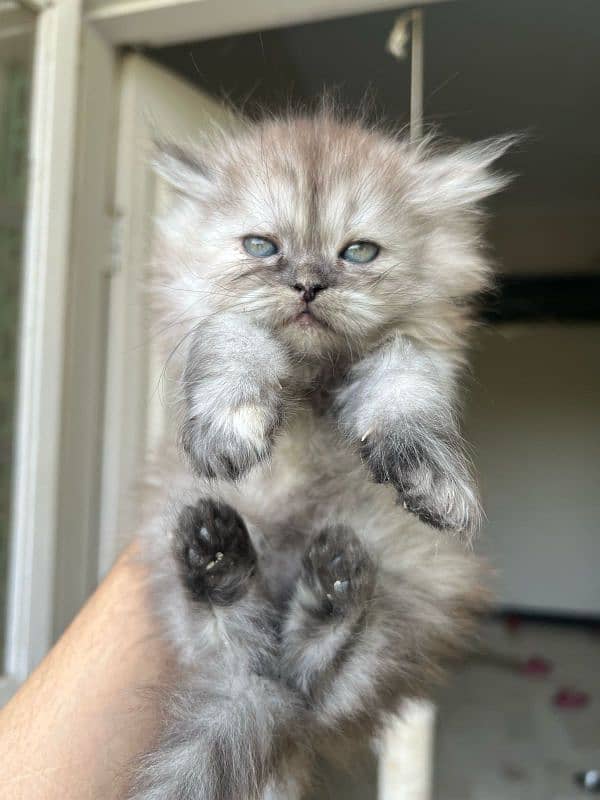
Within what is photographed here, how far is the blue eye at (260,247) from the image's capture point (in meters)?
0.84

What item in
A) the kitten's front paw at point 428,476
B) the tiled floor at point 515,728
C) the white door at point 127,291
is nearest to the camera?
Answer: the kitten's front paw at point 428,476

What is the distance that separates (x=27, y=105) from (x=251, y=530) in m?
1.21

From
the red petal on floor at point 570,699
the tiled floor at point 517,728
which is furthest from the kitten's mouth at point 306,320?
the red petal on floor at point 570,699

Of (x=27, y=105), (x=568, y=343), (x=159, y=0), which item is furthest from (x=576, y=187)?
(x=27, y=105)

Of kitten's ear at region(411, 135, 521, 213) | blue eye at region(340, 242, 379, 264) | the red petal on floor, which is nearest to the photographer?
blue eye at region(340, 242, 379, 264)

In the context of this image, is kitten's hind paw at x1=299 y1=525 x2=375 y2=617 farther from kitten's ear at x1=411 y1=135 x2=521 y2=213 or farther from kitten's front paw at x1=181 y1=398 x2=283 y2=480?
kitten's ear at x1=411 y1=135 x2=521 y2=213

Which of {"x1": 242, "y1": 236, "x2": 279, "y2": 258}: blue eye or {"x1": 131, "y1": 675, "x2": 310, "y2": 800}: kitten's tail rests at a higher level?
{"x1": 242, "y1": 236, "x2": 279, "y2": 258}: blue eye

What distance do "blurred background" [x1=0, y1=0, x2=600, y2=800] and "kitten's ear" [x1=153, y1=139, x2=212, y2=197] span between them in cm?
21

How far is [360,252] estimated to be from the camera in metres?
0.83

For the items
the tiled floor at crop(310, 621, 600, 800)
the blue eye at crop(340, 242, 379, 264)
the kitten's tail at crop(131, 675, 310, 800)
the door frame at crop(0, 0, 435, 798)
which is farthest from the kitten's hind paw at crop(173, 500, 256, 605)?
the tiled floor at crop(310, 621, 600, 800)

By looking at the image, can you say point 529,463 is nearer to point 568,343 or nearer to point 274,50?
point 568,343

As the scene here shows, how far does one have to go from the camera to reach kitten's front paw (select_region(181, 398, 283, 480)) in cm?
69

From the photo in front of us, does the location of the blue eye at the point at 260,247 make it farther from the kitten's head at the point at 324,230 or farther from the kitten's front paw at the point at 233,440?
the kitten's front paw at the point at 233,440

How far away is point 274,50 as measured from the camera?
2.08 metres
